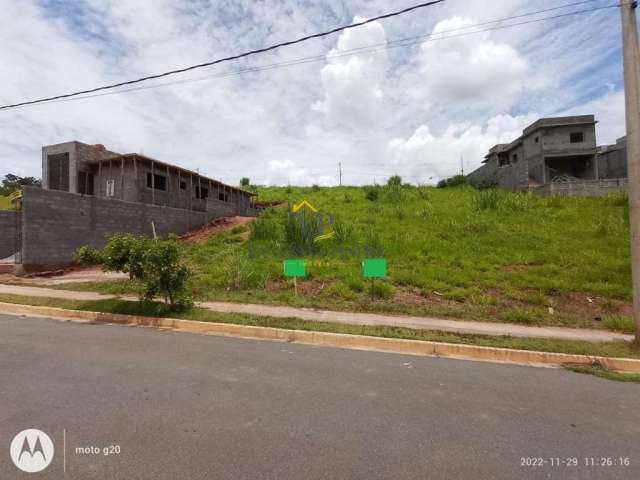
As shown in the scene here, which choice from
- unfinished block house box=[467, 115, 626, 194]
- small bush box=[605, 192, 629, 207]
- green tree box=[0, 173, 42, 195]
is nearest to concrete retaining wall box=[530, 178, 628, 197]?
small bush box=[605, 192, 629, 207]

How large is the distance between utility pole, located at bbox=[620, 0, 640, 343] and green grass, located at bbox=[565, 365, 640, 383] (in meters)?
1.34

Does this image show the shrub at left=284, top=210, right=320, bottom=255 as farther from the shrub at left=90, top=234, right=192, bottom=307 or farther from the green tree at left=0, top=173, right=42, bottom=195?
the green tree at left=0, top=173, right=42, bottom=195

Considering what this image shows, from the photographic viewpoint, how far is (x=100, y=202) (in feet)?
49.2

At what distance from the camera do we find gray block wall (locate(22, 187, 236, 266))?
1223cm

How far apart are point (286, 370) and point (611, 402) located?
383 cm

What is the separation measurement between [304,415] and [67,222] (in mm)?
14900

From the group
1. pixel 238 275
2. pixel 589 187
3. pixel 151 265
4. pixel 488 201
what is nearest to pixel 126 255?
pixel 151 265

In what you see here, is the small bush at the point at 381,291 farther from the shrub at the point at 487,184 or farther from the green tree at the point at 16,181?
the green tree at the point at 16,181

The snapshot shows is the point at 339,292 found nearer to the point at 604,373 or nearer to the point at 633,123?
the point at 604,373

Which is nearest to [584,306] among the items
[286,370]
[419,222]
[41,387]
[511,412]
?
[511,412]

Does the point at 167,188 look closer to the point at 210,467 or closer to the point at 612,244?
the point at 210,467

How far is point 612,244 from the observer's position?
41.3ft

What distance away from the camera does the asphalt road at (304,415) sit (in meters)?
2.39

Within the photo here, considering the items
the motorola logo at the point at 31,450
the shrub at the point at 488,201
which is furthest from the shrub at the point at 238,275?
the shrub at the point at 488,201
